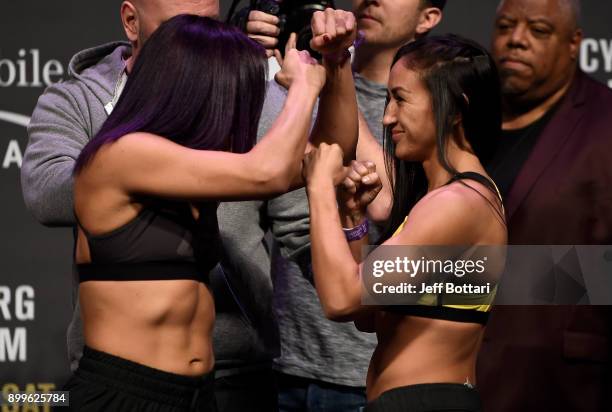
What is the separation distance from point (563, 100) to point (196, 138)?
1532mm

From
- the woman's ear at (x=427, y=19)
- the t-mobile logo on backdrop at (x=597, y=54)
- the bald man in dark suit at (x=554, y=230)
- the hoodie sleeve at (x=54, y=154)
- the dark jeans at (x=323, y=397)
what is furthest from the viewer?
the t-mobile logo on backdrop at (x=597, y=54)

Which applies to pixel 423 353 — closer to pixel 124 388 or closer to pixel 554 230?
pixel 124 388

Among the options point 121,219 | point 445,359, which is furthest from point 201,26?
point 445,359

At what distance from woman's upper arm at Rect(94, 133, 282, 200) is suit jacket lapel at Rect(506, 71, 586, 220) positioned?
4.01 feet

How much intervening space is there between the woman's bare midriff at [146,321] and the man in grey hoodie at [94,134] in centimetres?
43

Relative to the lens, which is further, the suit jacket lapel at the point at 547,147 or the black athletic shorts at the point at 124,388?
the suit jacket lapel at the point at 547,147

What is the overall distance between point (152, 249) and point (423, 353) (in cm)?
58

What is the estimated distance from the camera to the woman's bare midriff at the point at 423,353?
229cm

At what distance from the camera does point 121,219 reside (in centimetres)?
226

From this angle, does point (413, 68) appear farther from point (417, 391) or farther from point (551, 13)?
point (551, 13)

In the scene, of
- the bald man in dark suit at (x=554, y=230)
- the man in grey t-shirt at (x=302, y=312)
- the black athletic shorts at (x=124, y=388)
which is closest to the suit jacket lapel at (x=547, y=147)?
the bald man in dark suit at (x=554, y=230)

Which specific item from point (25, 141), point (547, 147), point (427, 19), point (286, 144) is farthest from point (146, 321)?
point (25, 141)

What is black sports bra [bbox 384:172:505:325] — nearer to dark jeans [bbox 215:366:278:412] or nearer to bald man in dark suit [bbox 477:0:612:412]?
dark jeans [bbox 215:366:278:412]

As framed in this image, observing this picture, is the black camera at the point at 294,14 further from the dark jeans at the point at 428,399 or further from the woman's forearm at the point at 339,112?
the dark jeans at the point at 428,399
